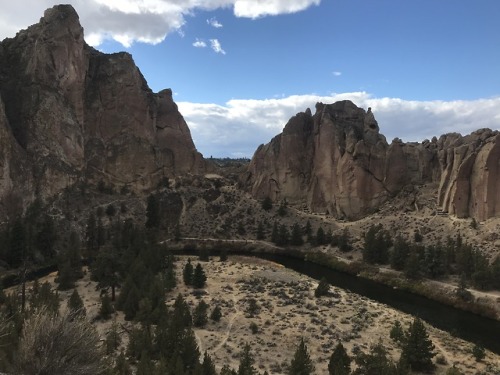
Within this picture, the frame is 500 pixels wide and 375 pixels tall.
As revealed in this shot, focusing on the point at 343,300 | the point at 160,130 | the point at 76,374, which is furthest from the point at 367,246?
the point at 160,130

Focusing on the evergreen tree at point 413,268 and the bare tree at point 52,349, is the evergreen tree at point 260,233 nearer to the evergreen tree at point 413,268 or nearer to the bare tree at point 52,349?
the evergreen tree at point 413,268

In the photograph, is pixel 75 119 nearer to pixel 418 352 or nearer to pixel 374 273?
pixel 374 273

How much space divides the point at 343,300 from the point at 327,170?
5949 centimetres

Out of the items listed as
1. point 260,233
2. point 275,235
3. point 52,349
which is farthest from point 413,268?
point 52,349

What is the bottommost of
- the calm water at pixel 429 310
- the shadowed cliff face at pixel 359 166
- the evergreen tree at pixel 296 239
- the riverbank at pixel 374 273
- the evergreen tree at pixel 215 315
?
the calm water at pixel 429 310

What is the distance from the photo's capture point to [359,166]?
4082 inches

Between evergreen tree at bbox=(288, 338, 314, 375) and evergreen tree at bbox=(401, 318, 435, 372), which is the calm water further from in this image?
evergreen tree at bbox=(288, 338, 314, 375)

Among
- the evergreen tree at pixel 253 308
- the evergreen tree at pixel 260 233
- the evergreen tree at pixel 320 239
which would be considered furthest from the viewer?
the evergreen tree at pixel 260 233

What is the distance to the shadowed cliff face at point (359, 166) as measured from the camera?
8269 centimetres

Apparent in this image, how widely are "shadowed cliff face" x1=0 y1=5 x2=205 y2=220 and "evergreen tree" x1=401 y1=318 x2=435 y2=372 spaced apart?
266 feet

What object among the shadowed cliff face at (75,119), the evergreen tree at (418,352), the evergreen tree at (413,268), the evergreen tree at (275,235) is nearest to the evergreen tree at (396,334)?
the evergreen tree at (418,352)

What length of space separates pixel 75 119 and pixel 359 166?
223ft

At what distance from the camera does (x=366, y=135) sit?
110812 millimetres

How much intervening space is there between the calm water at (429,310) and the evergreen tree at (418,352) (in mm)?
10902
